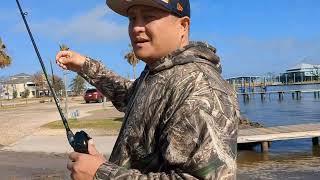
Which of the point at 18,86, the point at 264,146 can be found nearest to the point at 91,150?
the point at 264,146

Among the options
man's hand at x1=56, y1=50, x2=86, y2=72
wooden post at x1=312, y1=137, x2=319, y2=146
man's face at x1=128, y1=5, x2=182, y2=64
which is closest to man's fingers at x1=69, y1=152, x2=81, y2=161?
→ man's face at x1=128, y1=5, x2=182, y2=64

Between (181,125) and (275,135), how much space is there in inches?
744

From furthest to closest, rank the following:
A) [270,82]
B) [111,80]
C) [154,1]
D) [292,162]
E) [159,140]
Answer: [270,82]
[292,162]
[111,80]
[154,1]
[159,140]

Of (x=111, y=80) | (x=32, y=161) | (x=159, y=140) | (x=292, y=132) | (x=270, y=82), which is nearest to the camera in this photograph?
(x=159, y=140)

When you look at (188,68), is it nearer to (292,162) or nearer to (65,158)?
(65,158)

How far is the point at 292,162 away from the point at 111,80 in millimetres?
15182

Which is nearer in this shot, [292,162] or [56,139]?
[292,162]

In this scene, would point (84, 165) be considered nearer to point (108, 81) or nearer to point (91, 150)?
point (91, 150)

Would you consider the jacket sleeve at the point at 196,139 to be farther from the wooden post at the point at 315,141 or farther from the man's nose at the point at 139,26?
the wooden post at the point at 315,141

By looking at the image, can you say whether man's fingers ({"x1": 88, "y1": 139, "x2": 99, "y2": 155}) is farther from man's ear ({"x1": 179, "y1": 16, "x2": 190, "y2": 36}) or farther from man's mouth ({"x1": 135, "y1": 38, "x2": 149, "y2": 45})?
man's ear ({"x1": 179, "y1": 16, "x2": 190, "y2": 36})

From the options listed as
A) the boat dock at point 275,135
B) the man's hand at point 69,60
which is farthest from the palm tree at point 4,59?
the man's hand at point 69,60

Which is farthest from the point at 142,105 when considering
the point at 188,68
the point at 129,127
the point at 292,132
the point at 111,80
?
the point at 292,132

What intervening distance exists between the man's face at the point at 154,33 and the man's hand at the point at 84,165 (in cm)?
52

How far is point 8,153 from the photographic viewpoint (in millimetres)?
18000
